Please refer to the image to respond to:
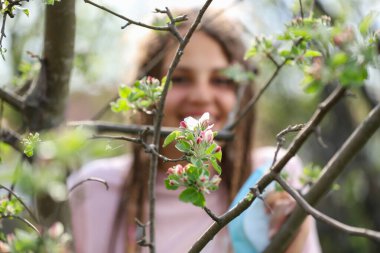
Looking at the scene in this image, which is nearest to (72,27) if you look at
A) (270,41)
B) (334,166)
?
(270,41)

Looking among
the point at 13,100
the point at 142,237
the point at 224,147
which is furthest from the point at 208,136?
the point at 224,147

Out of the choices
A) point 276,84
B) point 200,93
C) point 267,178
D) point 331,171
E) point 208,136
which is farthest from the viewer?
point 276,84

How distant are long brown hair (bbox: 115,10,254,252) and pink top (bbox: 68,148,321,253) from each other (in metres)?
0.06

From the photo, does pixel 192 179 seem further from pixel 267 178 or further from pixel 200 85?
pixel 200 85

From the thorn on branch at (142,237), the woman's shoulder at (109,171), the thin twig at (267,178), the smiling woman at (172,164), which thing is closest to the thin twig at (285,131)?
the thin twig at (267,178)

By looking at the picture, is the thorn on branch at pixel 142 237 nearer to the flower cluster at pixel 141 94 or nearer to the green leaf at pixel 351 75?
the flower cluster at pixel 141 94

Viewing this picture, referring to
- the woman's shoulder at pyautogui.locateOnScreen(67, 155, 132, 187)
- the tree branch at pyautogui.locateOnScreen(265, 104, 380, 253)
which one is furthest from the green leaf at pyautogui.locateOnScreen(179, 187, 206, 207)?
the woman's shoulder at pyautogui.locateOnScreen(67, 155, 132, 187)

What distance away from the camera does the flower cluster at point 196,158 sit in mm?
733

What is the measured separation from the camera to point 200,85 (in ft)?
7.22

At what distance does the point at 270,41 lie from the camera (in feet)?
3.84

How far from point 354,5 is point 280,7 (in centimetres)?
47

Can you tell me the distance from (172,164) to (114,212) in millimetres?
309

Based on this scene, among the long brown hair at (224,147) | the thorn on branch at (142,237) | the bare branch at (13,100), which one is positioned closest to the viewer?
the thorn on branch at (142,237)

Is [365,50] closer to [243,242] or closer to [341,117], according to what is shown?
[243,242]
